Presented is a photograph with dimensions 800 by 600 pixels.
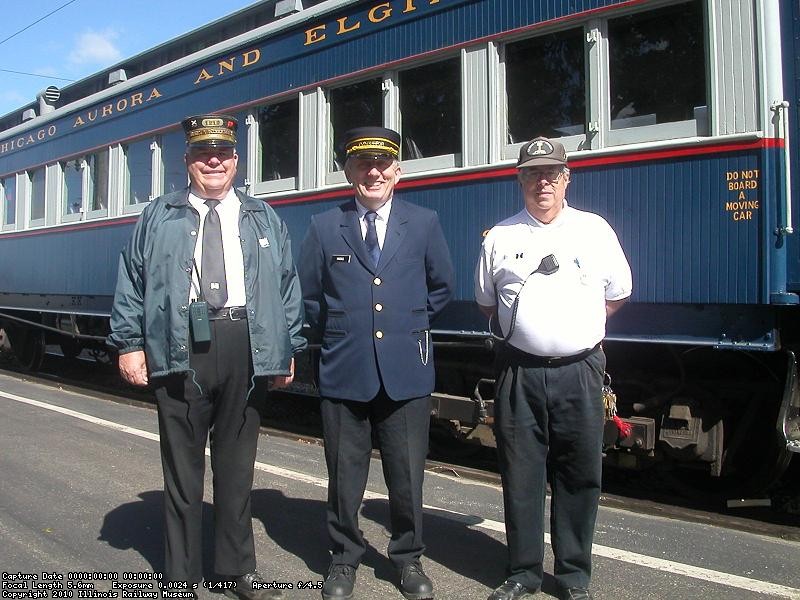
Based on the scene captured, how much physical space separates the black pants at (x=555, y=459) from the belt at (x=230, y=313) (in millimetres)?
1094

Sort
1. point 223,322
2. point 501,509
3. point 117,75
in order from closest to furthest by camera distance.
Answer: point 223,322, point 501,509, point 117,75

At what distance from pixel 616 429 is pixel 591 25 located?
235 centimetres

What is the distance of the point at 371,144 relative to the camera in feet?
10.6

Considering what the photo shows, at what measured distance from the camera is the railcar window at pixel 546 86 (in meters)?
4.80

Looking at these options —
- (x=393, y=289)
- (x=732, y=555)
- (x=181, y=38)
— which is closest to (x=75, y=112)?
(x=181, y=38)

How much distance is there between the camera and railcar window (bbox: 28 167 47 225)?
1016 cm

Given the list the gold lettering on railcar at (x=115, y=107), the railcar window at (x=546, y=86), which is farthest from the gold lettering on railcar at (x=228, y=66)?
the railcar window at (x=546, y=86)

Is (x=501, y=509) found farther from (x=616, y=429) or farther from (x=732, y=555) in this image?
(x=732, y=555)

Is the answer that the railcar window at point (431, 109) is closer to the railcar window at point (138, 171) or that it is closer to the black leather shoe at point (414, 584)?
the black leather shoe at point (414, 584)

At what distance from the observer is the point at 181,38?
27.3ft

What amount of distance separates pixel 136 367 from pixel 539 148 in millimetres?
1795

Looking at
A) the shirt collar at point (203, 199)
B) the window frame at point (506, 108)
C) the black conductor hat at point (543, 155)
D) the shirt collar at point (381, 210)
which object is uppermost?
the window frame at point (506, 108)

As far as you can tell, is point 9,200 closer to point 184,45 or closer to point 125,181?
point 125,181

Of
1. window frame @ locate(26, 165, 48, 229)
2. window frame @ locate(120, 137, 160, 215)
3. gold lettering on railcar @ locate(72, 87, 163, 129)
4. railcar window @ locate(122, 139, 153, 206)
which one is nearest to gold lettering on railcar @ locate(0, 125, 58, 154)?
window frame @ locate(26, 165, 48, 229)
